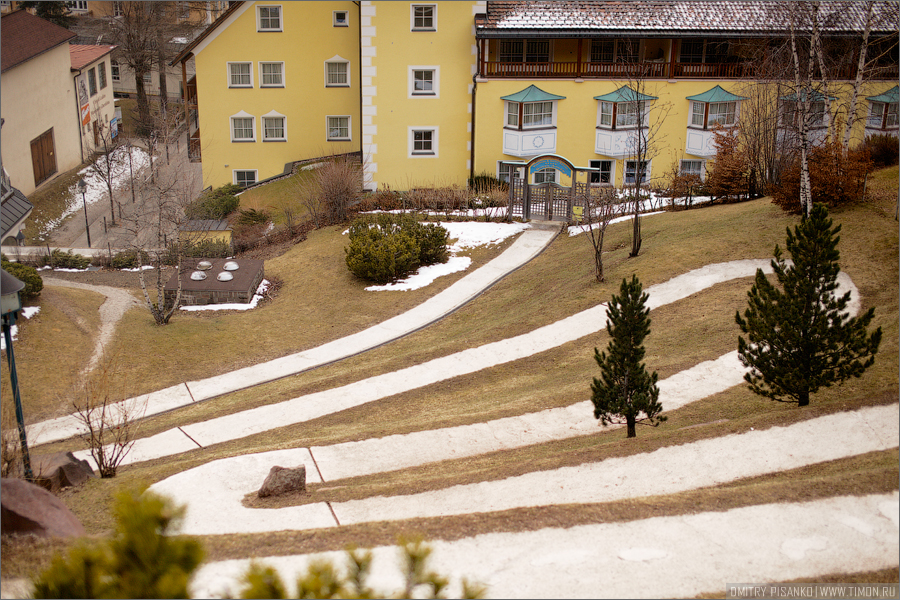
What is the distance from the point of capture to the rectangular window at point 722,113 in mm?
31594

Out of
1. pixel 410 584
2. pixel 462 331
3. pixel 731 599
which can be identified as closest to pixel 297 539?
pixel 410 584

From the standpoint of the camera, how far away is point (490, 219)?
2767 centimetres

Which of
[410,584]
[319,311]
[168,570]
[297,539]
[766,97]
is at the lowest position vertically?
[319,311]

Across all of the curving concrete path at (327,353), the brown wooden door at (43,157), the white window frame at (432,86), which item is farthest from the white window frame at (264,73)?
the curving concrete path at (327,353)

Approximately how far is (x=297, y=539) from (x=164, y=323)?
43.5 ft

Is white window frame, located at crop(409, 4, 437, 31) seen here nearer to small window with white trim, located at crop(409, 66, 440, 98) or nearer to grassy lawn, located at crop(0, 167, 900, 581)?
small window with white trim, located at crop(409, 66, 440, 98)

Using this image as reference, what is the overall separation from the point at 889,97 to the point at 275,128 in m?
27.6

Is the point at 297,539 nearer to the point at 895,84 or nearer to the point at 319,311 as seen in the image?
the point at 319,311

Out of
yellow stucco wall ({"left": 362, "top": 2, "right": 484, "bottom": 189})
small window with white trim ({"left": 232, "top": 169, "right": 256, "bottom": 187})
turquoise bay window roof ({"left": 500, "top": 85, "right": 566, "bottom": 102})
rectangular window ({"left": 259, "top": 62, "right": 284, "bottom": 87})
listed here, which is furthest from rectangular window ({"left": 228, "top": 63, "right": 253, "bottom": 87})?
turquoise bay window roof ({"left": 500, "top": 85, "right": 566, "bottom": 102})

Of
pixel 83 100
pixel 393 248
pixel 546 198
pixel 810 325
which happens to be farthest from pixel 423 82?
→ pixel 810 325

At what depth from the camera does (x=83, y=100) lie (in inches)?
1655

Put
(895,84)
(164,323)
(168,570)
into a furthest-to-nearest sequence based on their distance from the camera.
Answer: (895,84) < (164,323) < (168,570)

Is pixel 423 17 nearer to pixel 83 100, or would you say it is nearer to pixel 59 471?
pixel 83 100

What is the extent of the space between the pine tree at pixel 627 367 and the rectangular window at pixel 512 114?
22.0 metres
